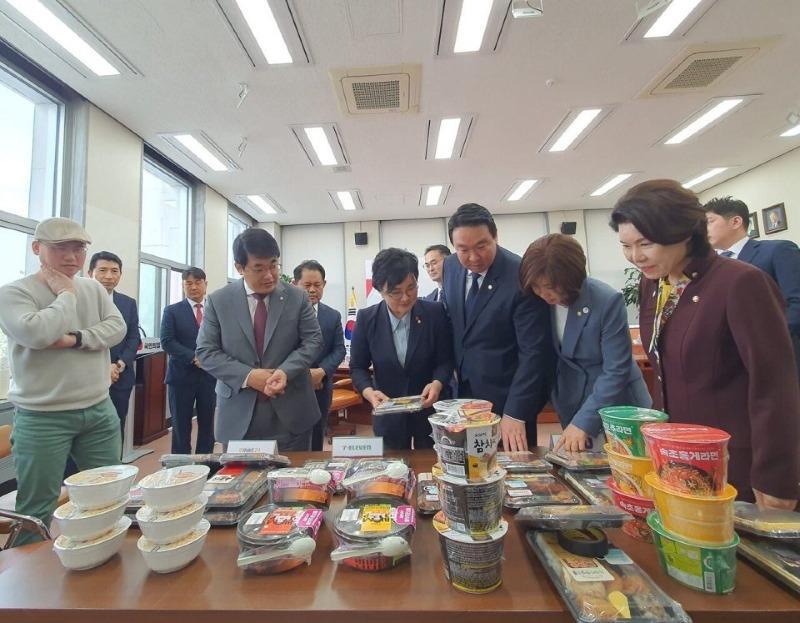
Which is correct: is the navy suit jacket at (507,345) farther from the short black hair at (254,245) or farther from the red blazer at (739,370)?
the short black hair at (254,245)

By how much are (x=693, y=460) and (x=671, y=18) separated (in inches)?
138

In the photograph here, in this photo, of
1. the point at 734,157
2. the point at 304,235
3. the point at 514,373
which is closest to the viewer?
the point at 514,373

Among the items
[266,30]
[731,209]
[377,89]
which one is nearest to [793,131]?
[731,209]

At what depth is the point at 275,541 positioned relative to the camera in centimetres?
71

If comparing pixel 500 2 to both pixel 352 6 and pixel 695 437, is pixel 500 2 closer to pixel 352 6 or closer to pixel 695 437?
pixel 352 6

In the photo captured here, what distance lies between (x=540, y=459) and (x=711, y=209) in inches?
96.7

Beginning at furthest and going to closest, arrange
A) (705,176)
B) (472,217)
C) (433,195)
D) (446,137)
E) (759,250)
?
1. (433,195)
2. (705,176)
3. (446,137)
4. (759,250)
5. (472,217)

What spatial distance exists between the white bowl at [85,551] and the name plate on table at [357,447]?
1.92ft

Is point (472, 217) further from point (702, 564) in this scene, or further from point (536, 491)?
point (702, 564)

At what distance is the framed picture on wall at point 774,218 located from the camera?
5516mm

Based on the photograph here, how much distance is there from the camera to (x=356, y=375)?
5.55 ft

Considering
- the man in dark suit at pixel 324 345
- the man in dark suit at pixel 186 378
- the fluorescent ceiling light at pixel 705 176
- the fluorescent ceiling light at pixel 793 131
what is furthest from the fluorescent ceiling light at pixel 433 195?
the fluorescent ceiling light at pixel 793 131

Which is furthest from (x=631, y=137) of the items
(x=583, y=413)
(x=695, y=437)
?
(x=695, y=437)

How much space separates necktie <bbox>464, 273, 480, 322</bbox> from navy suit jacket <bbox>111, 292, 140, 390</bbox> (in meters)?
2.69
